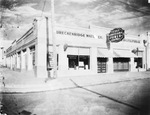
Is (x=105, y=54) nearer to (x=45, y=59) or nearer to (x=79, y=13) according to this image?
(x=45, y=59)

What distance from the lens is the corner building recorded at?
9.24m

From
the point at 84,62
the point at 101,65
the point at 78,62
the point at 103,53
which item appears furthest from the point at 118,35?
the point at 101,65

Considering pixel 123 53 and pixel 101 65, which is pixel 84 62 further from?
pixel 123 53

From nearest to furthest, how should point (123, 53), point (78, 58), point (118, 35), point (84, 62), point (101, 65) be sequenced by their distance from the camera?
point (118, 35) → point (78, 58) → point (84, 62) → point (101, 65) → point (123, 53)

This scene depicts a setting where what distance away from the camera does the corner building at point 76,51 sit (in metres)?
9.24

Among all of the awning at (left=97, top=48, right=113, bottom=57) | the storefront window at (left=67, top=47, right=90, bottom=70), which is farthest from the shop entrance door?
the storefront window at (left=67, top=47, right=90, bottom=70)

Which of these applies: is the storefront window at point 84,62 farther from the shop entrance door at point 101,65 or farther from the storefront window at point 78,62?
the shop entrance door at point 101,65

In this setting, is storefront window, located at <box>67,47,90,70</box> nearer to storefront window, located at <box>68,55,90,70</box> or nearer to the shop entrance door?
storefront window, located at <box>68,55,90,70</box>

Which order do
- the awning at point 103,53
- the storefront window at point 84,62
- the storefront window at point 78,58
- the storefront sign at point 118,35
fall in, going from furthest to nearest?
the awning at point 103,53
the storefront window at point 84,62
the storefront window at point 78,58
the storefront sign at point 118,35

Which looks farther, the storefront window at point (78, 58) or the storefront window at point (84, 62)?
the storefront window at point (84, 62)

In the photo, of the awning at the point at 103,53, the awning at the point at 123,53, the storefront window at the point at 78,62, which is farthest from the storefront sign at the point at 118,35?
the storefront window at the point at 78,62

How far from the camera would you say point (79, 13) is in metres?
5.11

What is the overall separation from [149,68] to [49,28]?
1135 centimetres

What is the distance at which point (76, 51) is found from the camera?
10852mm
